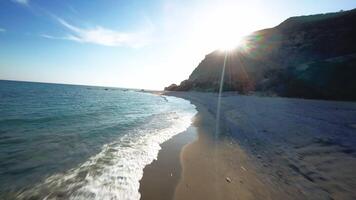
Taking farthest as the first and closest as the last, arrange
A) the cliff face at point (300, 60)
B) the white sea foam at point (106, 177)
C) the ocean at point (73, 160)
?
the cliff face at point (300, 60), the ocean at point (73, 160), the white sea foam at point (106, 177)

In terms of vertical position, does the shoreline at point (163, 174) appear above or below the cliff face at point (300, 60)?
below

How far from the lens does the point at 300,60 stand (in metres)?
37.5

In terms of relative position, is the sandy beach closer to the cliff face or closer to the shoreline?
the shoreline

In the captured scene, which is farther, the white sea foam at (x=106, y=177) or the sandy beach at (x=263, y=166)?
the white sea foam at (x=106, y=177)

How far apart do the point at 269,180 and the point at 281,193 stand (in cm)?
58

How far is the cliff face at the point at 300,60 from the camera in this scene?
73.4ft

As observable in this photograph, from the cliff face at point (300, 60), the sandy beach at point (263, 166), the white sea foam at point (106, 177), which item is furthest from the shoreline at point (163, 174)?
the cliff face at point (300, 60)

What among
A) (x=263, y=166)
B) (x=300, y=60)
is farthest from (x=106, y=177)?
(x=300, y=60)

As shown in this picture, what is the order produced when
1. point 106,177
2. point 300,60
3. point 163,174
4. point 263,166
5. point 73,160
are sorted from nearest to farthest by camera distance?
point 106,177, point 163,174, point 263,166, point 73,160, point 300,60

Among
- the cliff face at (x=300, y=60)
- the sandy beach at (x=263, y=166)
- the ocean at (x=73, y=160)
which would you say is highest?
the cliff face at (x=300, y=60)

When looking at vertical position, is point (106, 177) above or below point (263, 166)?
below

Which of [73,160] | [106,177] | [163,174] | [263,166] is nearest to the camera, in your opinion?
[106,177]

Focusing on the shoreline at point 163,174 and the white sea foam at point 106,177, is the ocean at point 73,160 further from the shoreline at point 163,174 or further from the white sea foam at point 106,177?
the shoreline at point 163,174

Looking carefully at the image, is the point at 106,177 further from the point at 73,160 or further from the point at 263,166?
the point at 263,166
